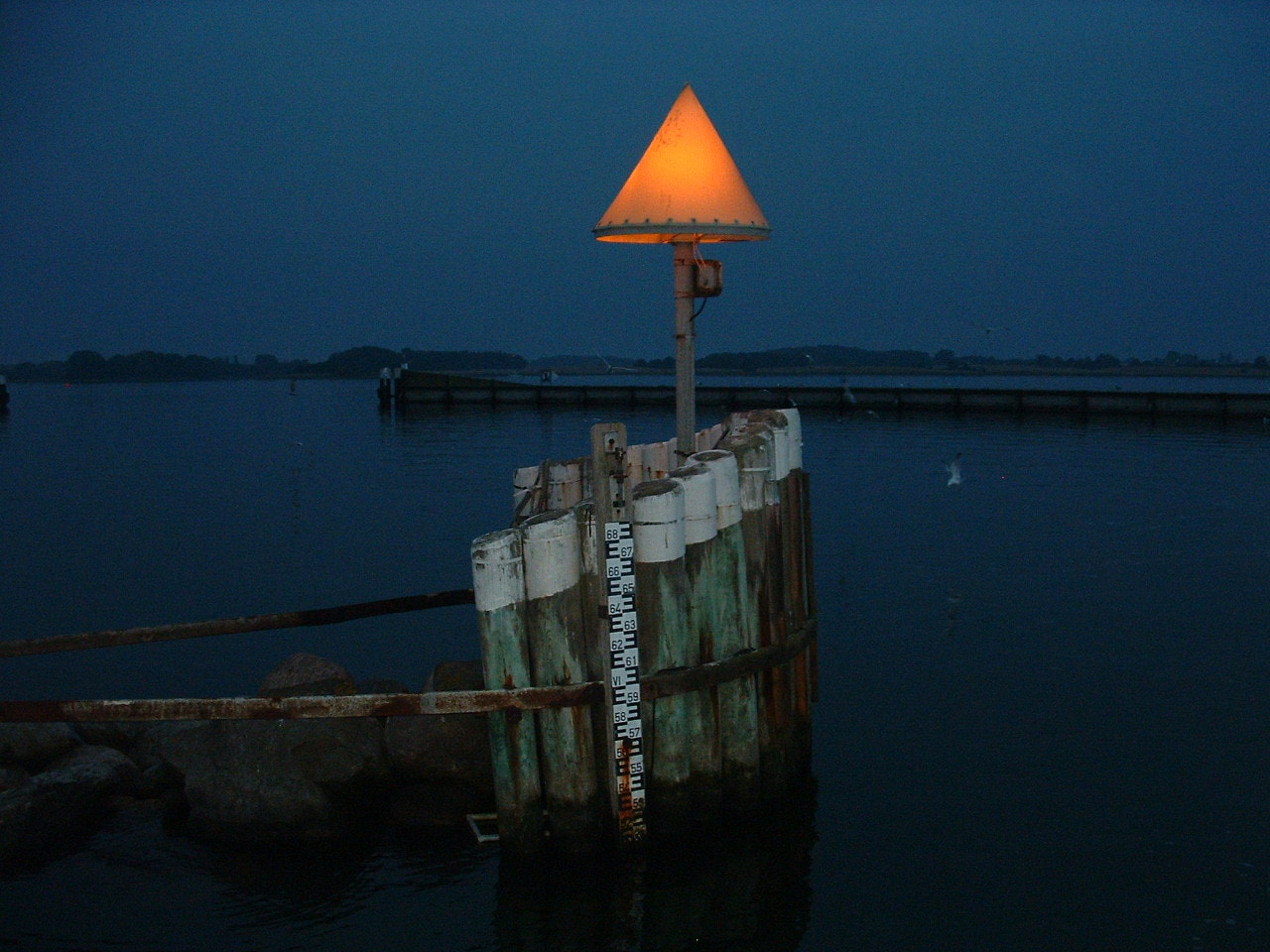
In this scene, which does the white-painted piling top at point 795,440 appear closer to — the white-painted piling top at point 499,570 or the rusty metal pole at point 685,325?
the rusty metal pole at point 685,325

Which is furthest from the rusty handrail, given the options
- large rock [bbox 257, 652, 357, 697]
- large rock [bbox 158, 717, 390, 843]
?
large rock [bbox 158, 717, 390, 843]

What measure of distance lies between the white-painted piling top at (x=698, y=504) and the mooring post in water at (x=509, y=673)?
1291 millimetres

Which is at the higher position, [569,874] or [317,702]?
[317,702]

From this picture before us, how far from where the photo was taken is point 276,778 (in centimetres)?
973

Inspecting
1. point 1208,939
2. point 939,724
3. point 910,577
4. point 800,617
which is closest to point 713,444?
point 800,617

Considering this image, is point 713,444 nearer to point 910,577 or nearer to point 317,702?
point 317,702

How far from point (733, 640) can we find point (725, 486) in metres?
1.16

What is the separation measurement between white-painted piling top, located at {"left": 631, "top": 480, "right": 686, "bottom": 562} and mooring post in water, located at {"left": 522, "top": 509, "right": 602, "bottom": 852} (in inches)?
18.3

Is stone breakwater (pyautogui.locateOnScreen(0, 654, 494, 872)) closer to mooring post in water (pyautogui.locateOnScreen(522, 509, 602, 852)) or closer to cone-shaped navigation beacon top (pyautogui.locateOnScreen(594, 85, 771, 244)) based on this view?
mooring post in water (pyautogui.locateOnScreen(522, 509, 602, 852))

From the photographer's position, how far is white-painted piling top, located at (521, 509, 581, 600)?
322 inches

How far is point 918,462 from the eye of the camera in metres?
53.2

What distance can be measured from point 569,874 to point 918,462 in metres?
46.4

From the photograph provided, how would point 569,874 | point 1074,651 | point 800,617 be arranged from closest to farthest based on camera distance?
point 569,874
point 800,617
point 1074,651

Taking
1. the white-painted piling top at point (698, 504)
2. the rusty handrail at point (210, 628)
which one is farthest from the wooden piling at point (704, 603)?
the rusty handrail at point (210, 628)
